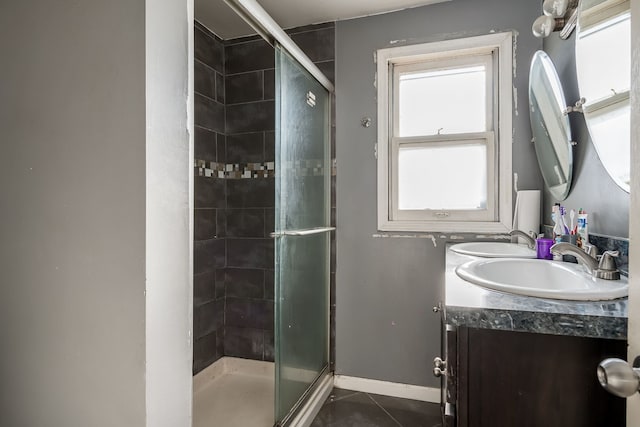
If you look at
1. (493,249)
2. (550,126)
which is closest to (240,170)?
(493,249)

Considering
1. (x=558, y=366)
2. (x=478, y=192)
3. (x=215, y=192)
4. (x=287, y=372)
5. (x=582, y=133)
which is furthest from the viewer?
(x=215, y=192)

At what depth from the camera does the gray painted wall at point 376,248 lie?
2082 mm

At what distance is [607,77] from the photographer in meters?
1.10

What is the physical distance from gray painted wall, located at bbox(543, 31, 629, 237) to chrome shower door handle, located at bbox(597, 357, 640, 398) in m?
0.82

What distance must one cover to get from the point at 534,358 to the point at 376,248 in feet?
4.91

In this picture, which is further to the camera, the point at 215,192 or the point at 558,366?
the point at 215,192

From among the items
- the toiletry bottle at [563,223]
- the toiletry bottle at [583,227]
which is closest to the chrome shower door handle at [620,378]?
the toiletry bottle at [583,227]

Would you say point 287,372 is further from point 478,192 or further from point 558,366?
point 478,192

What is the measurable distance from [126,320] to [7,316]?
0.40 meters

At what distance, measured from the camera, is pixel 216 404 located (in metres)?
2.11

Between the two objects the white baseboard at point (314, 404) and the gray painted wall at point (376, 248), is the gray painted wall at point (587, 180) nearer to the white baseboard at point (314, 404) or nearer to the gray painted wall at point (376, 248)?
the gray painted wall at point (376, 248)

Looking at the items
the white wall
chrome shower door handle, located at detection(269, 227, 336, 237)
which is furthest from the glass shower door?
the white wall

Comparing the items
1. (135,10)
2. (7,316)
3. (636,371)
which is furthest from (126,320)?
(636,371)

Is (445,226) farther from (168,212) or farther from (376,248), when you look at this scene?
(168,212)
